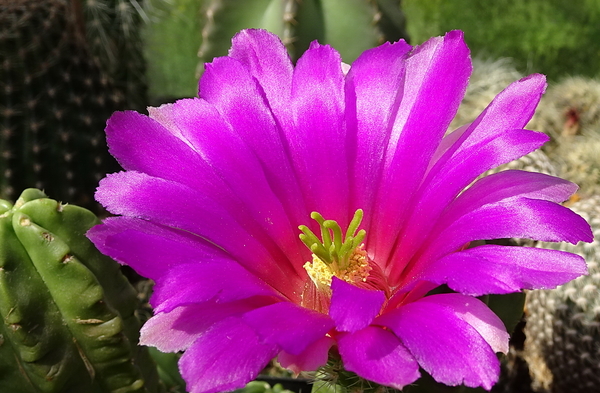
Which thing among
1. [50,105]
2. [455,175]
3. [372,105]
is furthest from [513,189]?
[50,105]

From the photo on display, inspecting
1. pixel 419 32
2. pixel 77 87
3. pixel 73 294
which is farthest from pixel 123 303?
pixel 419 32

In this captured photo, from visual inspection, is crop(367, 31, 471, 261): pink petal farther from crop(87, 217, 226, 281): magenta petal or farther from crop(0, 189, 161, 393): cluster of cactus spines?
crop(0, 189, 161, 393): cluster of cactus spines

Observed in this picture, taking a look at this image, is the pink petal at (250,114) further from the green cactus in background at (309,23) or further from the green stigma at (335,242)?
the green cactus in background at (309,23)

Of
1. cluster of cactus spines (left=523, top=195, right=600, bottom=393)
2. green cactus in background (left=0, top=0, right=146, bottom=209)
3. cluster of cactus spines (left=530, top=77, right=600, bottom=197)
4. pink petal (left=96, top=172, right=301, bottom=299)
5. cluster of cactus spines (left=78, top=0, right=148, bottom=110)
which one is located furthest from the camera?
cluster of cactus spines (left=78, top=0, right=148, bottom=110)

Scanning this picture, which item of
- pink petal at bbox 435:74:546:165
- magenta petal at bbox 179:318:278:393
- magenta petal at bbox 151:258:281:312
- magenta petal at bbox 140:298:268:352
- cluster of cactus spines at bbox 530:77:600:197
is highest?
pink petal at bbox 435:74:546:165

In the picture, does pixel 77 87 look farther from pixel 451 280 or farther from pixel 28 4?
pixel 451 280

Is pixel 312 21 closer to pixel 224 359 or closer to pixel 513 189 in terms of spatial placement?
pixel 513 189

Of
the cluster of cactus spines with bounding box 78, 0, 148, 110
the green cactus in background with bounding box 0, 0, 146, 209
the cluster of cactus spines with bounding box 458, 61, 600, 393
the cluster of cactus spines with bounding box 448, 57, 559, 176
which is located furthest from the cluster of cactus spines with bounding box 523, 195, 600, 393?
the cluster of cactus spines with bounding box 78, 0, 148, 110
